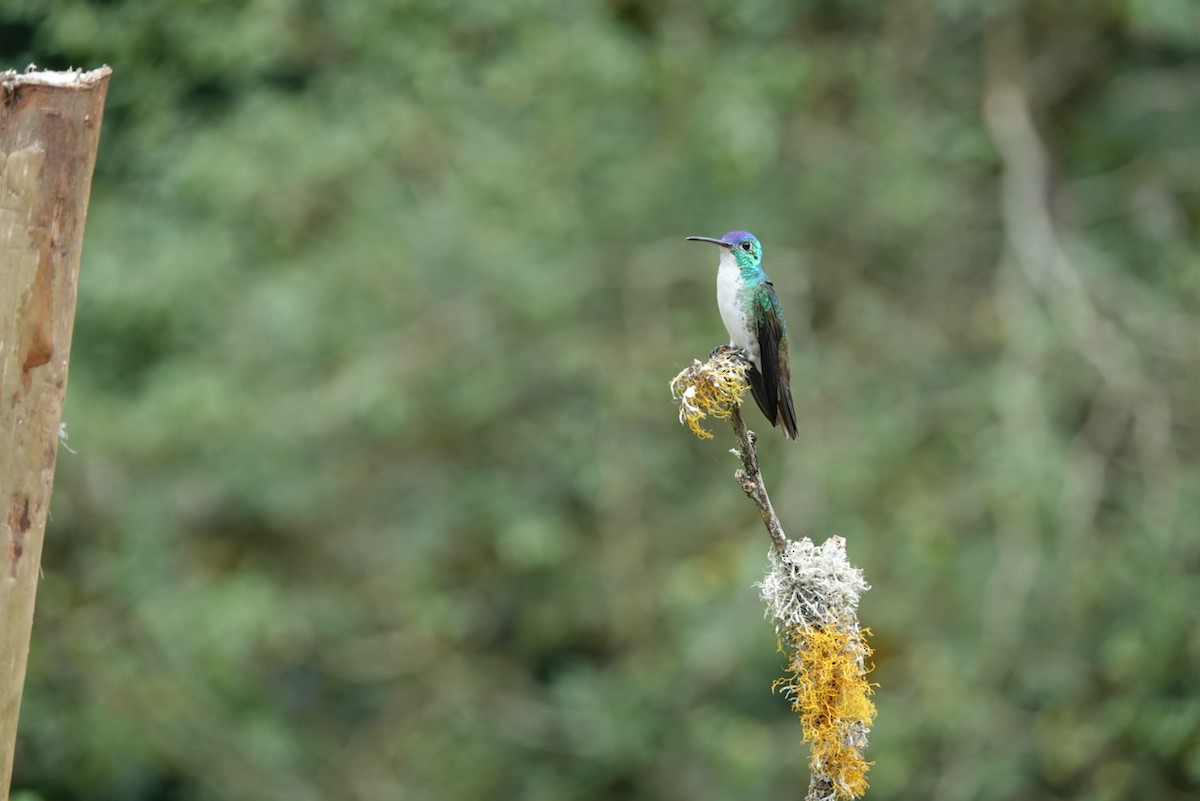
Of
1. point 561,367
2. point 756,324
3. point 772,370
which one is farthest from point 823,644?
point 561,367

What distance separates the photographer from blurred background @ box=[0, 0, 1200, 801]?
256 inches

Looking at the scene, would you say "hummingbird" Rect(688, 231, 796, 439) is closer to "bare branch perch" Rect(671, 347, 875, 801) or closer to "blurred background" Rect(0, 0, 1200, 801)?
"bare branch perch" Rect(671, 347, 875, 801)

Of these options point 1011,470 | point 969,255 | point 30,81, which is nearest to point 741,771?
point 1011,470

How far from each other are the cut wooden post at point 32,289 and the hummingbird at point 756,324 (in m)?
1.27

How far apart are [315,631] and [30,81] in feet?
17.1

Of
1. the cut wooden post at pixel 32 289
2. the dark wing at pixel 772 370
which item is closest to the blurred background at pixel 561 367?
the dark wing at pixel 772 370

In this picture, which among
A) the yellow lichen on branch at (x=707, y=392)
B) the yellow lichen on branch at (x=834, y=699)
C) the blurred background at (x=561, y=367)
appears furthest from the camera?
the blurred background at (x=561, y=367)

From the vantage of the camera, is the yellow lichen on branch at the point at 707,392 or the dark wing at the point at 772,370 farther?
the dark wing at the point at 772,370

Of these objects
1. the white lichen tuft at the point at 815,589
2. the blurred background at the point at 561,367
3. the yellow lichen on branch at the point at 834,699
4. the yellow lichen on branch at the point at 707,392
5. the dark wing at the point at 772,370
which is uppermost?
the blurred background at the point at 561,367

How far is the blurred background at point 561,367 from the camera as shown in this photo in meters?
6.50

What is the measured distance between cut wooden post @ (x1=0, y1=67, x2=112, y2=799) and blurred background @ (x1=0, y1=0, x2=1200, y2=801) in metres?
4.16

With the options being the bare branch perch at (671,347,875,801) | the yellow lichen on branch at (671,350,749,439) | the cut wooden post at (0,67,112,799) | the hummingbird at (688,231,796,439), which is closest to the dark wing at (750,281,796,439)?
the hummingbird at (688,231,796,439)

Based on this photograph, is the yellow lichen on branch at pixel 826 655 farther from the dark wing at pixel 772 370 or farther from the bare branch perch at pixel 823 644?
the dark wing at pixel 772 370

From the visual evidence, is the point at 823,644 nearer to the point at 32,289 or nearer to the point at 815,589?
the point at 815,589
